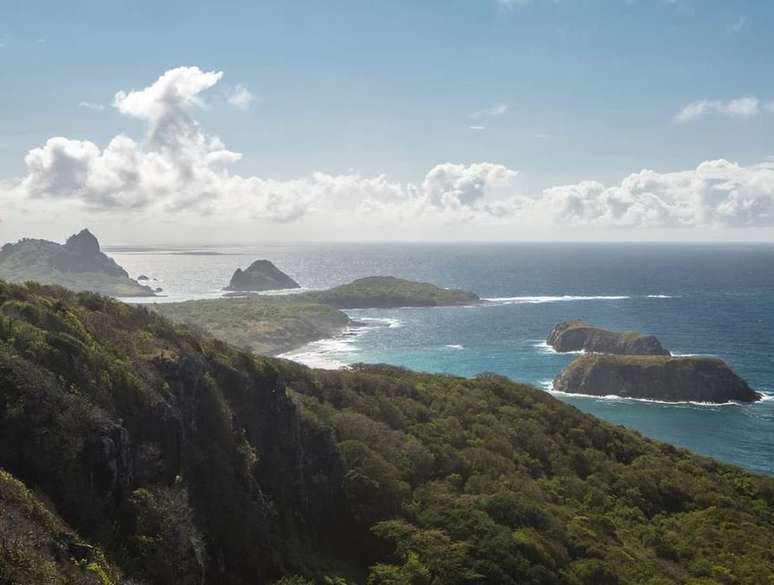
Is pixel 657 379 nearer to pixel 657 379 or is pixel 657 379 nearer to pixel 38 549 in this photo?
pixel 657 379

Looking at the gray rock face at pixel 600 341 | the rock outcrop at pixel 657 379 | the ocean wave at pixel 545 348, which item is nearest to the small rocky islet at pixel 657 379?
the rock outcrop at pixel 657 379

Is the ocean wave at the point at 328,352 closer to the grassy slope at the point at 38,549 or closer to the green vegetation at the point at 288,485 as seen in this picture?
the green vegetation at the point at 288,485

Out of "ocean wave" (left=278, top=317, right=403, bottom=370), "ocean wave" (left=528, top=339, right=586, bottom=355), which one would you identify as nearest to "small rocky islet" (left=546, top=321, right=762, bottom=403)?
"ocean wave" (left=528, top=339, right=586, bottom=355)

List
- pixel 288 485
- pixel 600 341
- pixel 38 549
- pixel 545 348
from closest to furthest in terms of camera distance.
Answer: pixel 38 549, pixel 288 485, pixel 600 341, pixel 545 348

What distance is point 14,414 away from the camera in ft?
88.0

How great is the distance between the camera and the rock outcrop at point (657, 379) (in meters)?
123

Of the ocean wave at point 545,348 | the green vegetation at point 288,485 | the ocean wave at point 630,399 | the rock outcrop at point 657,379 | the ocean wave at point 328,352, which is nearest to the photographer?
the green vegetation at point 288,485

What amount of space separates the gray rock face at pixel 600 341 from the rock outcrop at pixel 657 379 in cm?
1562

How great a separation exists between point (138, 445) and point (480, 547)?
2045 centimetres

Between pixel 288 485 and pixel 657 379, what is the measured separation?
107m

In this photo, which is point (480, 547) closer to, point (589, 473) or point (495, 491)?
point (495, 491)

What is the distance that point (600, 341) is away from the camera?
160 m

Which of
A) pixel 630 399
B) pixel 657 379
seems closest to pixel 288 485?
pixel 630 399

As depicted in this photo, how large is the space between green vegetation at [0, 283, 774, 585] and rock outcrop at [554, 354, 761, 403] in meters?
60.9
